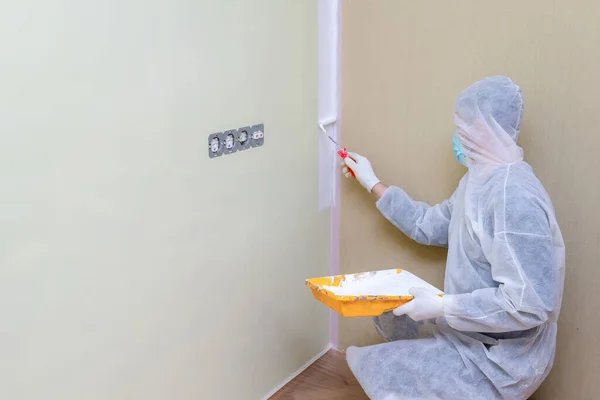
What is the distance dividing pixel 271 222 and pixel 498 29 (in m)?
0.87

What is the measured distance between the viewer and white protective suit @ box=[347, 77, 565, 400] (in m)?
1.53

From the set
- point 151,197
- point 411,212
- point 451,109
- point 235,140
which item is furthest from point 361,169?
point 151,197

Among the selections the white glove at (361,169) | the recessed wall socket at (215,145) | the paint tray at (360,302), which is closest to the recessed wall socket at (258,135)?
the recessed wall socket at (215,145)

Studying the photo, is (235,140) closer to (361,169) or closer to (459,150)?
(361,169)

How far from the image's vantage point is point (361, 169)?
203 centimetres

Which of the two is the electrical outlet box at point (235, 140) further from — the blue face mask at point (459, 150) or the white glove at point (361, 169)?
the blue face mask at point (459, 150)

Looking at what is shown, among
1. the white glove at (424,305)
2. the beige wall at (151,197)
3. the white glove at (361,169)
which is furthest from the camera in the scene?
the white glove at (361,169)

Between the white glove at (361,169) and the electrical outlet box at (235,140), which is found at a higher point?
the electrical outlet box at (235,140)

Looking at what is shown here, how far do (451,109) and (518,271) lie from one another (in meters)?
0.60

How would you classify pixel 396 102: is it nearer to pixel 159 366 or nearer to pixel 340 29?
pixel 340 29

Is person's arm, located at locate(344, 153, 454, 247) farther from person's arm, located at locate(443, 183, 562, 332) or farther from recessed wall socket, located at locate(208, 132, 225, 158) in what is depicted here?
recessed wall socket, located at locate(208, 132, 225, 158)

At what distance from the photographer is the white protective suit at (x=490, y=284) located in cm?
153

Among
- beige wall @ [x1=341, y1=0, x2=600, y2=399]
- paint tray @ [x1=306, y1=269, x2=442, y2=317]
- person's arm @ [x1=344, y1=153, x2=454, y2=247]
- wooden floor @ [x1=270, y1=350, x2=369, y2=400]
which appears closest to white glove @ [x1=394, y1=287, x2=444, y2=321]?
paint tray @ [x1=306, y1=269, x2=442, y2=317]

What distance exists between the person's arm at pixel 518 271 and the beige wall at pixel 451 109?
26 cm
